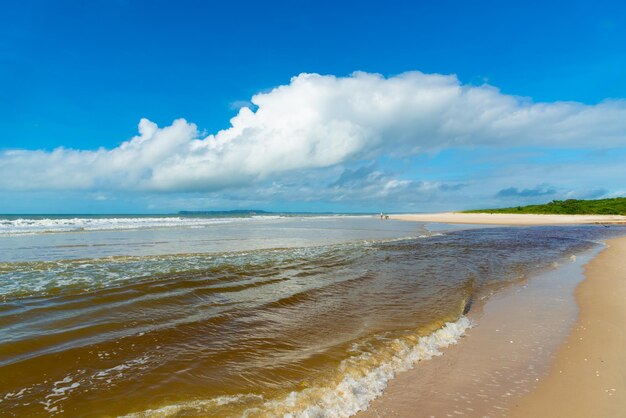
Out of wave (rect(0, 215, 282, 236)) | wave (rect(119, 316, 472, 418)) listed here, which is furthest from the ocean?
wave (rect(0, 215, 282, 236))

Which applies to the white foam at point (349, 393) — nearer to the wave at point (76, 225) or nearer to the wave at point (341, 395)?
the wave at point (341, 395)

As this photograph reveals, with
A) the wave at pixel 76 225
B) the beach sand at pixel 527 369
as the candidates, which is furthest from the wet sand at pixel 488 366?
the wave at pixel 76 225

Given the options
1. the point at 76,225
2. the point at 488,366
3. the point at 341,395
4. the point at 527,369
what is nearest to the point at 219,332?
the point at 341,395

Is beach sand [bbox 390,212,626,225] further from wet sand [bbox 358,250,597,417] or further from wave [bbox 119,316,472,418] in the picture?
wave [bbox 119,316,472,418]

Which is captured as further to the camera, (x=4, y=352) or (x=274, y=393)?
(x=4, y=352)

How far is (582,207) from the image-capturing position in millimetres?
79688

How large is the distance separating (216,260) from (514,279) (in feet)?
40.2

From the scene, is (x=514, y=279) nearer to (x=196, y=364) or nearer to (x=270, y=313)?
(x=270, y=313)

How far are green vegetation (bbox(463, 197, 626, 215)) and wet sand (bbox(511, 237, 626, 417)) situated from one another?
83.4m

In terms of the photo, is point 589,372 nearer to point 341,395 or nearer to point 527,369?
point 527,369

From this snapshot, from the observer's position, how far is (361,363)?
571 cm

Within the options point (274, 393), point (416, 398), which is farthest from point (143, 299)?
point (416, 398)

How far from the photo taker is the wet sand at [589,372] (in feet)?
14.4

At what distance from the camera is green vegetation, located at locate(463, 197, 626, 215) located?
74562mm
